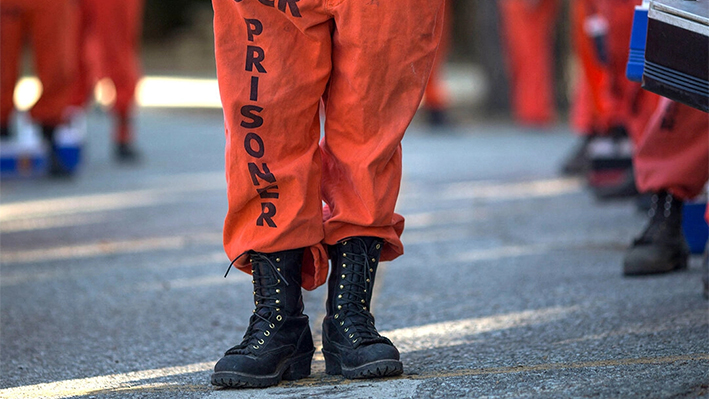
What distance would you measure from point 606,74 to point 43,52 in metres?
2.65

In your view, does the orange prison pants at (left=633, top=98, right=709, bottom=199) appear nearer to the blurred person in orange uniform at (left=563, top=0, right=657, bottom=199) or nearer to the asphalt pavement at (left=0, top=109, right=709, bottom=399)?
the asphalt pavement at (left=0, top=109, right=709, bottom=399)

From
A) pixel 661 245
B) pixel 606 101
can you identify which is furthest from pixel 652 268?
pixel 606 101

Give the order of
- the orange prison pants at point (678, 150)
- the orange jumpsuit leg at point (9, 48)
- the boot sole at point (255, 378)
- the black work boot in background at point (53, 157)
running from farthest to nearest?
the black work boot in background at point (53, 157) < the orange jumpsuit leg at point (9, 48) < the orange prison pants at point (678, 150) < the boot sole at point (255, 378)

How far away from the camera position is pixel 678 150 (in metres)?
2.43

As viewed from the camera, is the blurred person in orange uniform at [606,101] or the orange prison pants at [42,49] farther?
the orange prison pants at [42,49]

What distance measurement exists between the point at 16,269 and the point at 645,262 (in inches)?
74.6

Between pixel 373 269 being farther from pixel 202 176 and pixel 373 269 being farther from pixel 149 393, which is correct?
pixel 202 176

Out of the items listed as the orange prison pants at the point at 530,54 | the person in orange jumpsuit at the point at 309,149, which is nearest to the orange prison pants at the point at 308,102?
the person in orange jumpsuit at the point at 309,149

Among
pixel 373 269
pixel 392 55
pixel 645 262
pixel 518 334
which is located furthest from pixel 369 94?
pixel 645 262

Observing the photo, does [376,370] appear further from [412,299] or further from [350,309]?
[412,299]

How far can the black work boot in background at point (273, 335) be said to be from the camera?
65.0 inches

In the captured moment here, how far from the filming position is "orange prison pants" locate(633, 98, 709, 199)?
2396 mm

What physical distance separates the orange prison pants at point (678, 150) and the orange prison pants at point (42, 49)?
2997mm

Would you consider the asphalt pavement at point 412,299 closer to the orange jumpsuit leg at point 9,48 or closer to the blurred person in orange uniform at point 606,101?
the blurred person in orange uniform at point 606,101
